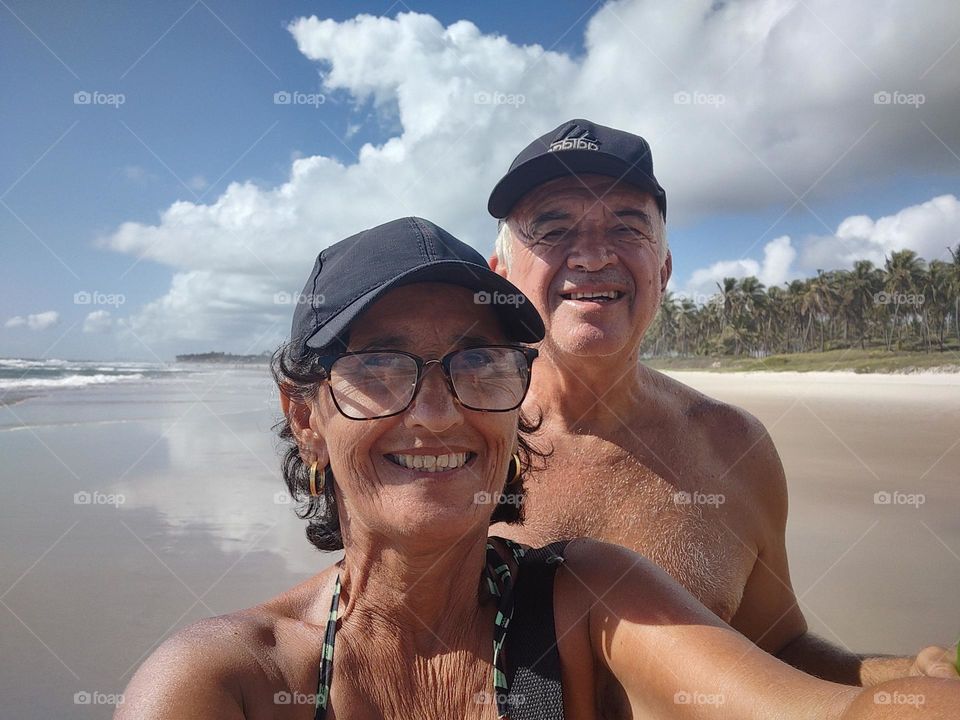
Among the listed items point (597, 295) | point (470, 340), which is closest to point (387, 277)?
point (470, 340)

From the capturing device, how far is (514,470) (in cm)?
194

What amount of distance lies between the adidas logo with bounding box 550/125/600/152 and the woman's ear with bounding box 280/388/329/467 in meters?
1.66

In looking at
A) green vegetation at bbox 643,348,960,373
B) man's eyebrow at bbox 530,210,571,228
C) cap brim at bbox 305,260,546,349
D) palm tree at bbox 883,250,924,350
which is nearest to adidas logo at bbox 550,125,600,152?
man's eyebrow at bbox 530,210,571,228

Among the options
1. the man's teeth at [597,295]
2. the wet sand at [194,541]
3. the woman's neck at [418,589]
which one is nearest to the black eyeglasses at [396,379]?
the woman's neck at [418,589]

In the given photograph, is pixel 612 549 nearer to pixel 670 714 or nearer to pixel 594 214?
pixel 670 714

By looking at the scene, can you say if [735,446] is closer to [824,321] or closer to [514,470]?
[514,470]

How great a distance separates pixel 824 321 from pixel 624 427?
6620 cm

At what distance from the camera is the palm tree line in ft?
167

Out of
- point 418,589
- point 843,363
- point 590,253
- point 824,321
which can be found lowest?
point 418,589

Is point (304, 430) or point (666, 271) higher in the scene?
point (666, 271)

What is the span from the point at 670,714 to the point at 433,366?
1.01 m

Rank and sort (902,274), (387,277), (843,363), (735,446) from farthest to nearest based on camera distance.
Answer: (902,274)
(843,363)
(735,446)
(387,277)

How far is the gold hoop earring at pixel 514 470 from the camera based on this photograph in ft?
6.29

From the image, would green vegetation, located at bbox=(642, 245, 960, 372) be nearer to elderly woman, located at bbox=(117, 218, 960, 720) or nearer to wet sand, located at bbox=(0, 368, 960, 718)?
wet sand, located at bbox=(0, 368, 960, 718)
